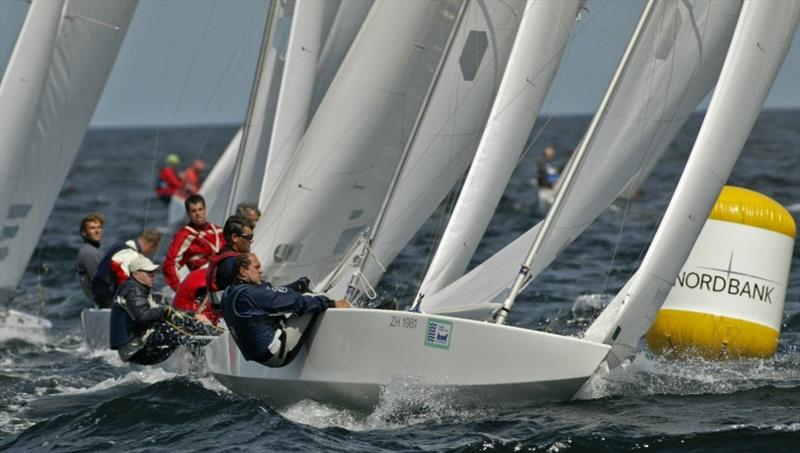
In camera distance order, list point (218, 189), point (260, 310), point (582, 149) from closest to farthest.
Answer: point (260, 310)
point (582, 149)
point (218, 189)

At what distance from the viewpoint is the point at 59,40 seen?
13578 mm

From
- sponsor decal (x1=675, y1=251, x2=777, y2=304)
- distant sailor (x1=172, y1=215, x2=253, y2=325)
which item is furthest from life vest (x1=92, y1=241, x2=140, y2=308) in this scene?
sponsor decal (x1=675, y1=251, x2=777, y2=304)

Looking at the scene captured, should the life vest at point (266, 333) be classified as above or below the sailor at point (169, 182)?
below

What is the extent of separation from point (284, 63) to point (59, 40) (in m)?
2.05

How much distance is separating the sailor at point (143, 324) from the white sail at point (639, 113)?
202cm

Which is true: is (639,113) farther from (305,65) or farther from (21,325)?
(21,325)

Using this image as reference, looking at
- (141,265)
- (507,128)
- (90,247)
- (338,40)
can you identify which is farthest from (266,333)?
(338,40)

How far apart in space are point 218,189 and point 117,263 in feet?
21.8

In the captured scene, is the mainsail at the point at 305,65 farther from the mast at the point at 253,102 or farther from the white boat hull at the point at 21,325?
the white boat hull at the point at 21,325

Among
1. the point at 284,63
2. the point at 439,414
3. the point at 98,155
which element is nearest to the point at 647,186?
the point at 284,63

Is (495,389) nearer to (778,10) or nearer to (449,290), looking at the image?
(449,290)

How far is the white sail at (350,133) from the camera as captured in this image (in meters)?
12.5

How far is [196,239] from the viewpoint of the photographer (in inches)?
483

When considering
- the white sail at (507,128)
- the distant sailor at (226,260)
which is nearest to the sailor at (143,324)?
the distant sailor at (226,260)
